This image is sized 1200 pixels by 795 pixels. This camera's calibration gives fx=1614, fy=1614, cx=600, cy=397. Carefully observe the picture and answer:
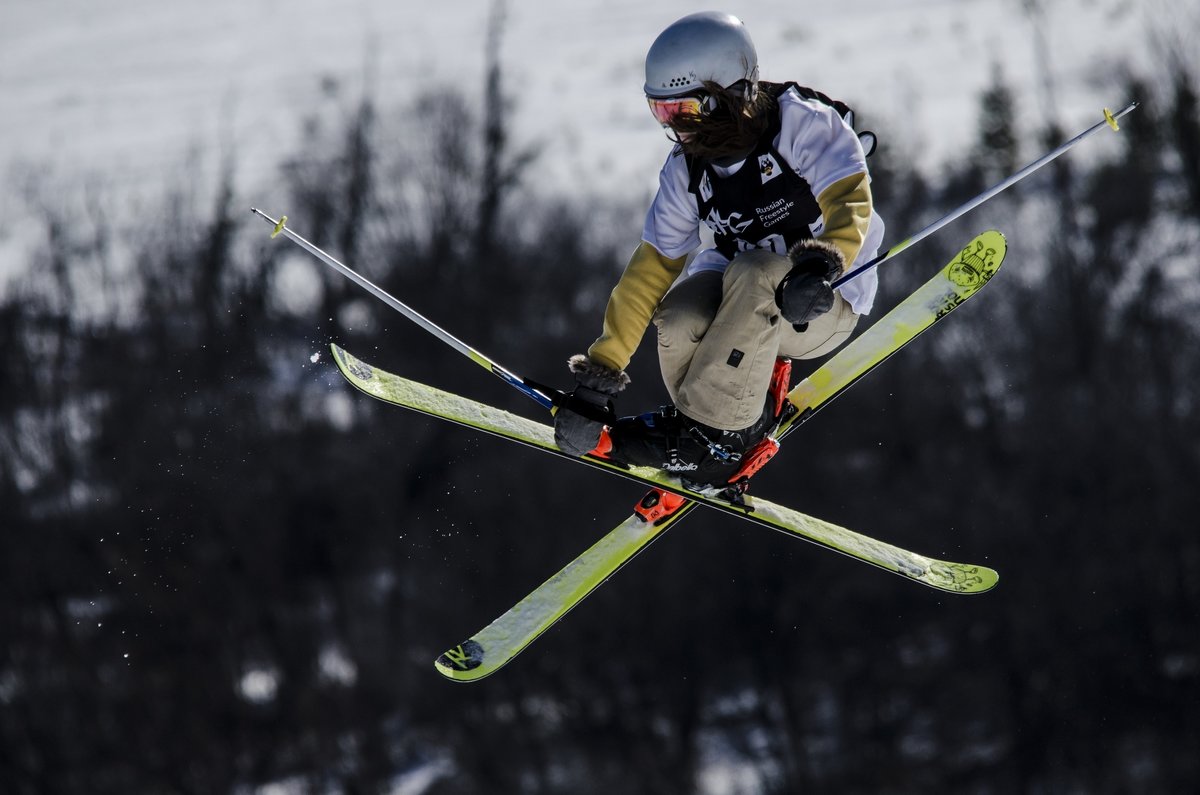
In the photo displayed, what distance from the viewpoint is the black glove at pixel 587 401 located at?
6270 millimetres

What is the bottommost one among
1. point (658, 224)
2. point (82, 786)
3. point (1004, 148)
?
point (82, 786)

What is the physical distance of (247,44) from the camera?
43812 mm

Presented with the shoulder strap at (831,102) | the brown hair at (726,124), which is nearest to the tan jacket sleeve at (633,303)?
the brown hair at (726,124)

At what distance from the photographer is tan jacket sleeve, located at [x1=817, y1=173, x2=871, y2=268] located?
19.5 ft

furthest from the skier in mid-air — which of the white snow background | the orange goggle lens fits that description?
the white snow background

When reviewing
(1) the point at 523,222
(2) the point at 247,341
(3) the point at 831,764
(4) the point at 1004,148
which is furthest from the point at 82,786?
(4) the point at 1004,148

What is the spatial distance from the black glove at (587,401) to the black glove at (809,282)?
0.77 meters

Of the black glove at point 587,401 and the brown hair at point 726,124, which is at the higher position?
the brown hair at point 726,124

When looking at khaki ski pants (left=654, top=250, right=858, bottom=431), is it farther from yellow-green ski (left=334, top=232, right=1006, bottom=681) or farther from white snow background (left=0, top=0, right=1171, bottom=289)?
white snow background (left=0, top=0, right=1171, bottom=289)

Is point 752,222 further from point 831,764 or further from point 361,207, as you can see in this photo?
point 361,207

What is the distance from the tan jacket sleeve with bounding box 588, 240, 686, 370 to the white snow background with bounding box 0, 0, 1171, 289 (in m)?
26.3

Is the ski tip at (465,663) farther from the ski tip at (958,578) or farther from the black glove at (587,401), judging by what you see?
the ski tip at (958,578)

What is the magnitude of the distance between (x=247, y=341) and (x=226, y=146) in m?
7.54

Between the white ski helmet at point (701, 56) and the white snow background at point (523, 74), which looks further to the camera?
the white snow background at point (523, 74)
